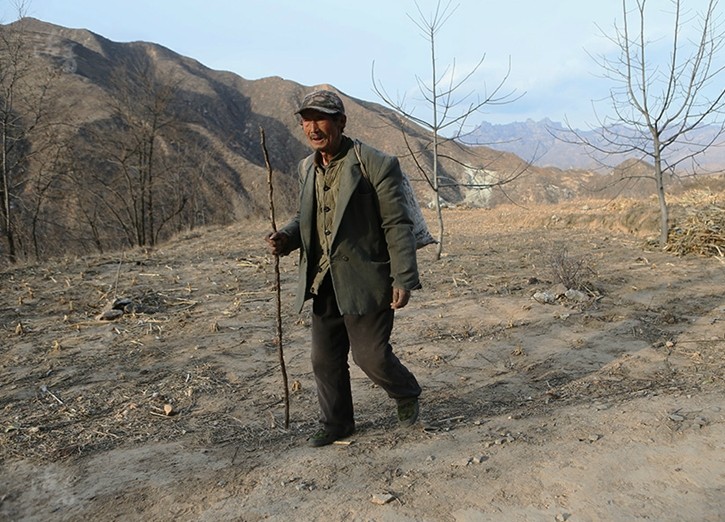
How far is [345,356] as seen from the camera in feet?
8.97

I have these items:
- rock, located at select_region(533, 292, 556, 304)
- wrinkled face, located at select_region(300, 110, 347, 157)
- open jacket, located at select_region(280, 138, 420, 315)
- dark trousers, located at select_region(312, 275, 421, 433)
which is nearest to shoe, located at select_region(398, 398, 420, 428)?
dark trousers, located at select_region(312, 275, 421, 433)

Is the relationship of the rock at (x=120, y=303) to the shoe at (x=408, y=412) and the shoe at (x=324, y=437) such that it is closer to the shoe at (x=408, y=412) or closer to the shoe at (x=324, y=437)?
the shoe at (x=324, y=437)

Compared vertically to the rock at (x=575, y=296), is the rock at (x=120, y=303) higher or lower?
lower

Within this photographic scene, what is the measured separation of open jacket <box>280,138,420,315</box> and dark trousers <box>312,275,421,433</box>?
4.4 inches

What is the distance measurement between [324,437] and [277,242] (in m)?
→ 1.03

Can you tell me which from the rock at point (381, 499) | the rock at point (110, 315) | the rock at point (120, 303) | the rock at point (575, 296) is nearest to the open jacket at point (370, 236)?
the rock at point (381, 499)

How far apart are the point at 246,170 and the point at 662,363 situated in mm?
52365

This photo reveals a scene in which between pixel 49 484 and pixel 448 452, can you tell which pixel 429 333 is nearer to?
pixel 448 452

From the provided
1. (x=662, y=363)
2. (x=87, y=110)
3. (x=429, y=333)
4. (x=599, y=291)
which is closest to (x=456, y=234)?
(x=599, y=291)

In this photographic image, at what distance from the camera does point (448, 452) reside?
2541 mm

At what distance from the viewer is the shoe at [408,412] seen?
2.80 m

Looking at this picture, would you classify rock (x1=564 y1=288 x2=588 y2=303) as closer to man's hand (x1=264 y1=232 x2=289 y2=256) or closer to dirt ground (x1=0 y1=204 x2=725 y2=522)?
dirt ground (x1=0 y1=204 x2=725 y2=522)

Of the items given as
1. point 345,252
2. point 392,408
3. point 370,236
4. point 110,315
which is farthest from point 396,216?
point 110,315

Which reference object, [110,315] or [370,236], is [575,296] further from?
[110,315]
